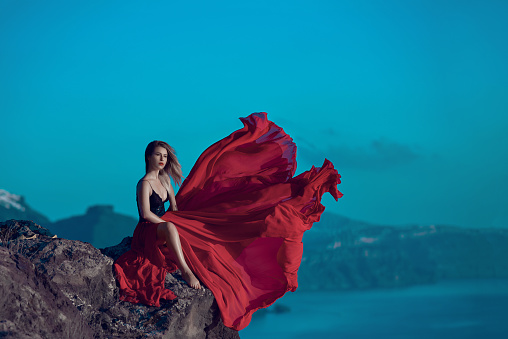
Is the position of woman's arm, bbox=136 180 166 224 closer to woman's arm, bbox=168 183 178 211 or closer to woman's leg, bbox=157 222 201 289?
woman's leg, bbox=157 222 201 289

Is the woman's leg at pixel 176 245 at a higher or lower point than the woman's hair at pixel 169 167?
lower

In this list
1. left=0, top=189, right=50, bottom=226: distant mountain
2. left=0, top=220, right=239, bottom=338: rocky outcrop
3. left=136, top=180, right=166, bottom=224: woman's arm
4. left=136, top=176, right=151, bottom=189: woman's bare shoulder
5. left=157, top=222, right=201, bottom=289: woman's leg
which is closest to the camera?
left=0, top=220, right=239, bottom=338: rocky outcrop

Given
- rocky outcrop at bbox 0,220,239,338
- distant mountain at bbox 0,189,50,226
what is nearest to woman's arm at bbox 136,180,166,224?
rocky outcrop at bbox 0,220,239,338

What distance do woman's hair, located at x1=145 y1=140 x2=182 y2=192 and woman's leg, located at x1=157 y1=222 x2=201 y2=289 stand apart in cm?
49

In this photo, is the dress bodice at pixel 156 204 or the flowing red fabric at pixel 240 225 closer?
the flowing red fabric at pixel 240 225

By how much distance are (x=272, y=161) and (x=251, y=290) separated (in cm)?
113

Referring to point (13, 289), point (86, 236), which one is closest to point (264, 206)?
point (13, 289)

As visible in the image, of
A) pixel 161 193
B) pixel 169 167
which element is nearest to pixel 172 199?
pixel 161 193

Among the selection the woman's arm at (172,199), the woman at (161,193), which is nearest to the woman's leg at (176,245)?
the woman at (161,193)

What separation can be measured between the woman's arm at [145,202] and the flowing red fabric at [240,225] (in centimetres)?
7

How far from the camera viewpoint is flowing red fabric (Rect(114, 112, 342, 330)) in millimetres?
3951

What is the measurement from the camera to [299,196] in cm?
425

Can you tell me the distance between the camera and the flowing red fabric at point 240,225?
3.95m

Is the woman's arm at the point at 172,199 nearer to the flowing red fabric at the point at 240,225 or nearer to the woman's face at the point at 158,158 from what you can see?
the flowing red fabric at the point at 240,225
